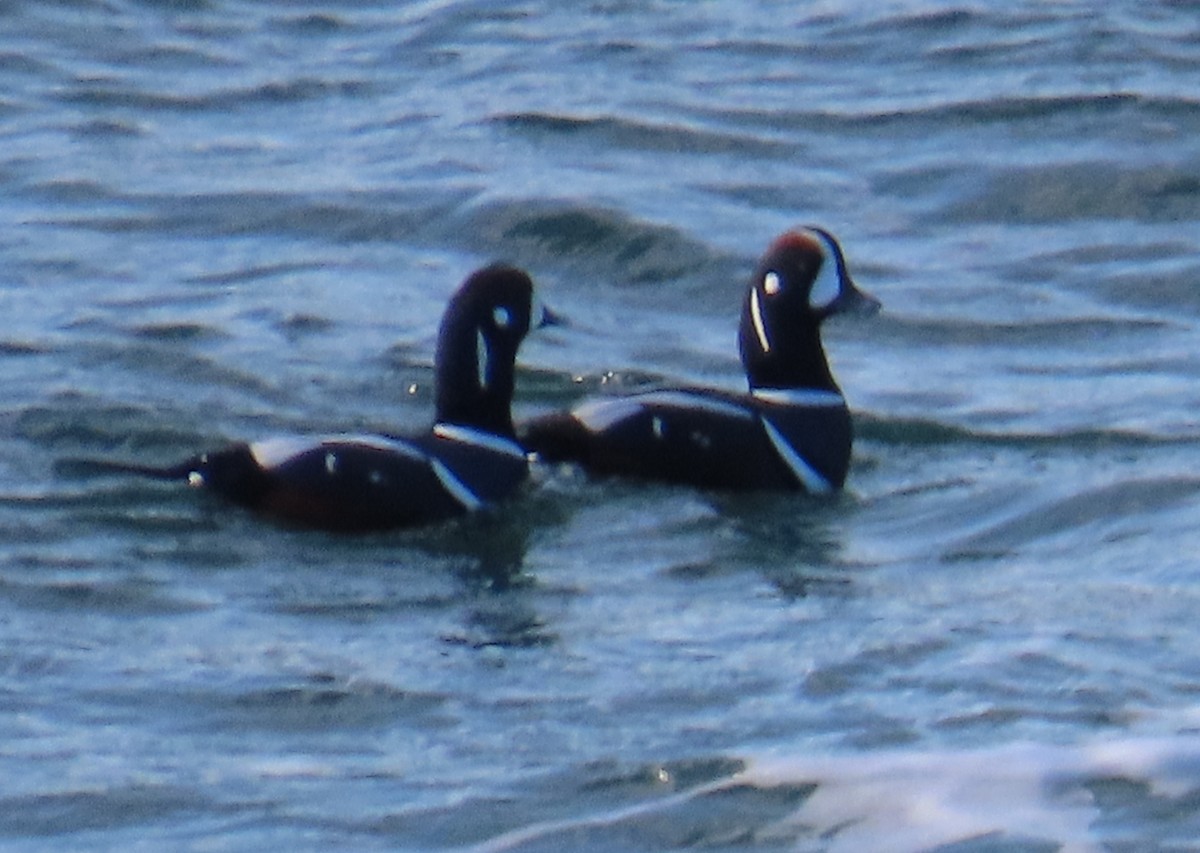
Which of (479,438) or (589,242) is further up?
(589,242)

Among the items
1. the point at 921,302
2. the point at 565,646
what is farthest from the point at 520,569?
the point at 921,302

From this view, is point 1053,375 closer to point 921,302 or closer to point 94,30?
point 921,302

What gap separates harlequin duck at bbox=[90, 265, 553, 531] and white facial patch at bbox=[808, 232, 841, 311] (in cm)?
94

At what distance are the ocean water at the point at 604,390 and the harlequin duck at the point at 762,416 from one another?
0.13 meters

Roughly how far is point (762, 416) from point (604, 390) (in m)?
1.18

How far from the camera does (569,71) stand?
15227 mm

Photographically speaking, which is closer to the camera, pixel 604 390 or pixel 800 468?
pixel 800 468

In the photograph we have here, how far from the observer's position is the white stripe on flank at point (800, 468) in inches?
372

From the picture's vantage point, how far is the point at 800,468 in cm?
948

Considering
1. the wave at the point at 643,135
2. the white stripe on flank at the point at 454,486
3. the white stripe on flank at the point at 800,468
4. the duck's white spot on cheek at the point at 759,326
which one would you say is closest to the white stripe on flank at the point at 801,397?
the duck's white spot on cheek at the point at 759,326

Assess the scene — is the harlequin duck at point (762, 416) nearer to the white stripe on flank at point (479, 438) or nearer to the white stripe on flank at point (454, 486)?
the white stripe on flank at point (479, 438)

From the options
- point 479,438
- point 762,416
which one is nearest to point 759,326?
point 762,416

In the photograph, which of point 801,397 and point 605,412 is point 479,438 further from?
point 801,397

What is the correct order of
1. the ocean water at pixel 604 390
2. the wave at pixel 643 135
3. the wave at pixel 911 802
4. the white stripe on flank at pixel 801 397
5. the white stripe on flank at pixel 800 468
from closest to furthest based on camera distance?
1. the wave at pixel 911 802
2. the ocean water at pixel 604 390
3. the white stripe on flank at pixel 800 468
4. the white stripe on flank at pixel 801 397
5. the wave at pixel 643 135
